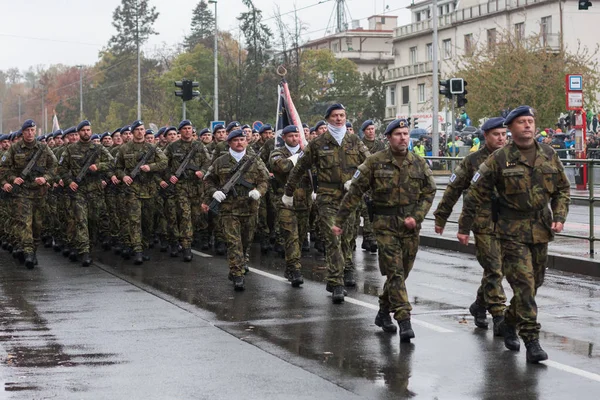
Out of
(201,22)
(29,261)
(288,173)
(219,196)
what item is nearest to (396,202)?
(219,196)

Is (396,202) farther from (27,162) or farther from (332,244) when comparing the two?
(27,162)

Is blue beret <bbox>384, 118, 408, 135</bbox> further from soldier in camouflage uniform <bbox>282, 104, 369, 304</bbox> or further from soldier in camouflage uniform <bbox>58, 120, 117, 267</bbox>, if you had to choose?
soldier in camouflage uniform <bbox>58, 120, 117, 267</bbox>

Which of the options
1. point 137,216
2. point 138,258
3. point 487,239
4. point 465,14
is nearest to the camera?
point 487,239

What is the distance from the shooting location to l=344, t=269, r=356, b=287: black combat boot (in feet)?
43.1

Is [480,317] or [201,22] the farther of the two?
[201,22]

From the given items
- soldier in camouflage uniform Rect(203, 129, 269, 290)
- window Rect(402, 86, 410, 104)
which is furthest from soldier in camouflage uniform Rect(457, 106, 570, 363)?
window Rect(402, 86, 410, 104)

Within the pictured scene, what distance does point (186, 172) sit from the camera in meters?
17.4

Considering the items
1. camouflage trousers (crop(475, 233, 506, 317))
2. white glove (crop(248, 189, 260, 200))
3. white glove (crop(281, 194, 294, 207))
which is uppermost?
white glove (crop(248, 189, 260, 200))

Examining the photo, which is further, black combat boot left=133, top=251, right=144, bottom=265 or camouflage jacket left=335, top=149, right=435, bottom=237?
black combat boot left=133, top=251, right=144, bottom=265

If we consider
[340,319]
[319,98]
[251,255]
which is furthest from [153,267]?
[319,98]

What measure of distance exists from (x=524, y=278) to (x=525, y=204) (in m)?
0.57

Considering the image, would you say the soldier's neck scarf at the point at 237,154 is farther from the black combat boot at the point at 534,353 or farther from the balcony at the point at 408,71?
the balcony at the point at 408,71

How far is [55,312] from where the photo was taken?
38.4ft

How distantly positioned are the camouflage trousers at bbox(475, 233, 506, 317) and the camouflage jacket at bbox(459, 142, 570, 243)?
1.03 meters
